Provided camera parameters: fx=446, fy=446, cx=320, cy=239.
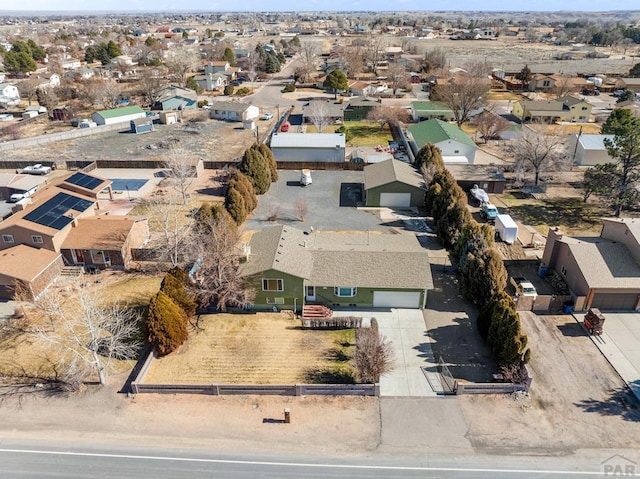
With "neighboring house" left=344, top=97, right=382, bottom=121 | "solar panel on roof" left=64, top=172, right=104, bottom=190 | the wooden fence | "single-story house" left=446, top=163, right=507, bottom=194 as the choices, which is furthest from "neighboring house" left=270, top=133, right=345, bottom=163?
the wooden fence

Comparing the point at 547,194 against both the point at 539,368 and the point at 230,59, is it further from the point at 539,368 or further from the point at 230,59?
the point at 230,59

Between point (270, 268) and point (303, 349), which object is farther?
point (270, 268)

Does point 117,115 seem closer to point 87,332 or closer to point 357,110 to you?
point 357,110

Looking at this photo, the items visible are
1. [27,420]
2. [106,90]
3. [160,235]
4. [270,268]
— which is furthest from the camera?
[106,90]

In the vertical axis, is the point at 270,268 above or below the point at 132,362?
above

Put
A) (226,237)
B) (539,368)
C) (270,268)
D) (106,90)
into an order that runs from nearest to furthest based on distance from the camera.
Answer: (539,368), (270,268), (226,237), (106,90)

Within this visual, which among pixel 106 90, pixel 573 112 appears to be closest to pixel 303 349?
pixel 573 112

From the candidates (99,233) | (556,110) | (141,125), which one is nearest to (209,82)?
(141,125)

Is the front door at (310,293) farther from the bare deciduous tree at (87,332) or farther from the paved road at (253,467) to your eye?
the paved road at (253,467)
